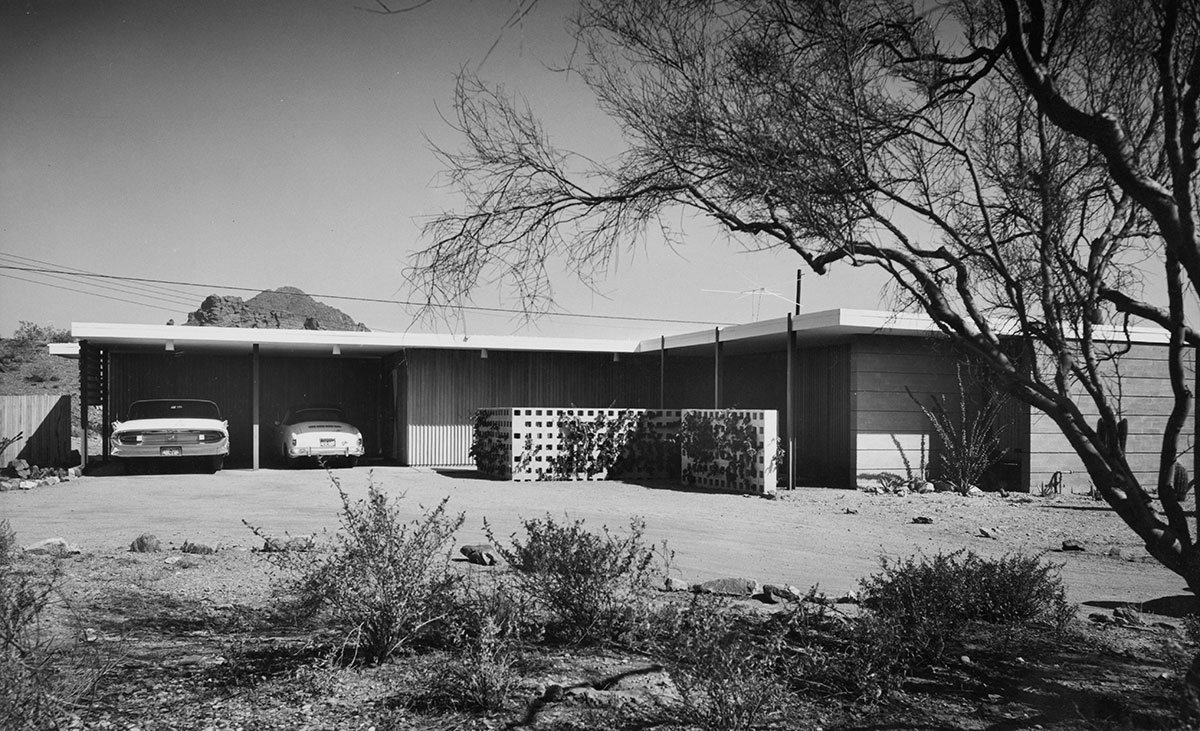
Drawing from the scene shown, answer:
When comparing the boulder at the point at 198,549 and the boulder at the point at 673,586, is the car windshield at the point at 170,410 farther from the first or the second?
the boulder at the point at 673,586

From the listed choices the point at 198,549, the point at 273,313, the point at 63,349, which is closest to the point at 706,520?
the point at 198,549

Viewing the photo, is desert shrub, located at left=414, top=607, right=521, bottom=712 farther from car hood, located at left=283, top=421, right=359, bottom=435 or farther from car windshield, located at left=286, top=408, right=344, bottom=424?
car windshield, located at left=286, top=408, right=344, bottom=424

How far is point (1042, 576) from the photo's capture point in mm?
5484

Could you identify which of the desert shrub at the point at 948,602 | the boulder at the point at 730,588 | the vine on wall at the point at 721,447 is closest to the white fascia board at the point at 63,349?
the vine on wall at the point at 721,447

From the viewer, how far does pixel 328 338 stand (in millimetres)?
20516

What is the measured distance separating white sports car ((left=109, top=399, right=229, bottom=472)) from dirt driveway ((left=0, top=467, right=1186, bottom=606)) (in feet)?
2.41

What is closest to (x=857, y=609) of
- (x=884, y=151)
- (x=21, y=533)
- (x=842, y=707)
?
(x=842, y=707)

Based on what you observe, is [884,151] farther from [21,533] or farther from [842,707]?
[21,533]

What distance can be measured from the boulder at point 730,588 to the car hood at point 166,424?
1472 cm

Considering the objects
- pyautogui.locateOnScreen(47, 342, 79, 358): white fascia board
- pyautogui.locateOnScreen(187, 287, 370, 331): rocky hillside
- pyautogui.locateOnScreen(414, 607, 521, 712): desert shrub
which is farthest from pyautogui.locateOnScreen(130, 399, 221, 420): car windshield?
pyautogui.locateOnScreen(187, 287, 370, 331): rocky hillside

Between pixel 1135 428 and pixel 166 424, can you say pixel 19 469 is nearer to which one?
pixel 166 424

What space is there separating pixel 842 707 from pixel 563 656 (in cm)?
141

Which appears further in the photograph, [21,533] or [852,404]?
[852,404]

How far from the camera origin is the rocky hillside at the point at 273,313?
65938 mm
